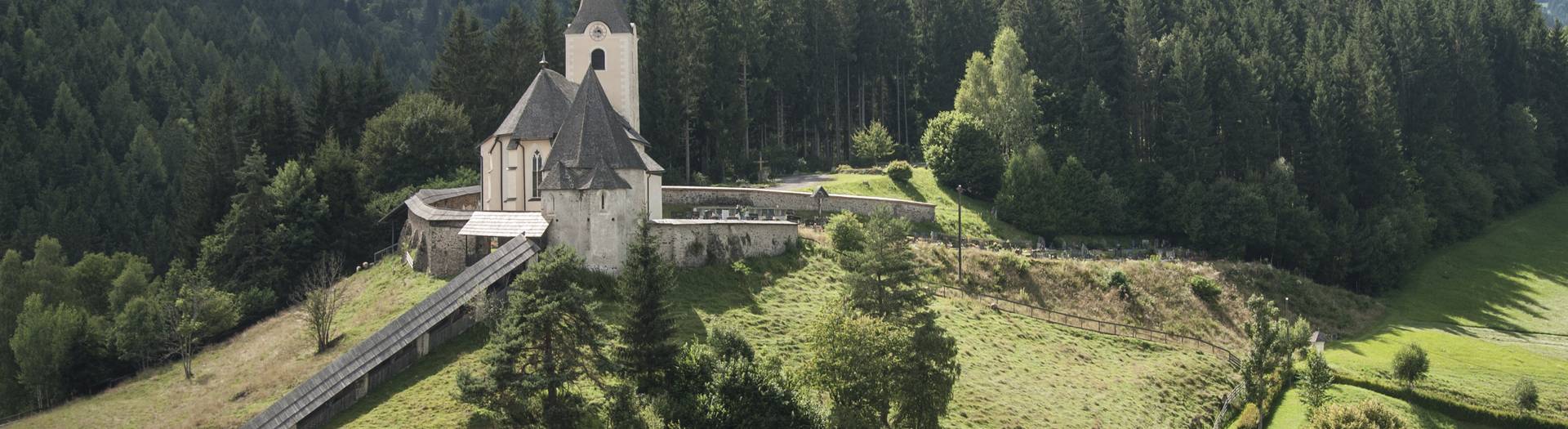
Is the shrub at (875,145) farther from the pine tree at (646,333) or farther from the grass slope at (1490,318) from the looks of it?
the pine tree at (646,333)

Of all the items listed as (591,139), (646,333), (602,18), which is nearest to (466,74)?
(602,18)

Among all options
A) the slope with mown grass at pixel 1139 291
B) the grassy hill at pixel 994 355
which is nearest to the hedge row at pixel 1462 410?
the slope with mown grass at pixel 1139 291

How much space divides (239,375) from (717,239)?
57.9 ft

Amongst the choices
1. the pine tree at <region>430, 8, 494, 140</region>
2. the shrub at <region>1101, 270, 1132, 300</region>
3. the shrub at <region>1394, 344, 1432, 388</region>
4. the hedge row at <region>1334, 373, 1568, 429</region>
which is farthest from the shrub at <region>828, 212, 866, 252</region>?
the pine tree at <region>430, 8, 494, 140</region>

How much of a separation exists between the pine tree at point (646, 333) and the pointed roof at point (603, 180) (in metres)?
7.79

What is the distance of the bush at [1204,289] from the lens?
61.0m

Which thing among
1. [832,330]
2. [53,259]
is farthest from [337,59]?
[832,330]

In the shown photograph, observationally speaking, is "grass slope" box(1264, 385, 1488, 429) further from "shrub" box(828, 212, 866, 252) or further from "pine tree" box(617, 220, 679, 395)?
"pine tree" box(617, 220, 679, 395)

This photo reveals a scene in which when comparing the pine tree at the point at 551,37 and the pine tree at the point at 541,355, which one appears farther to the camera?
the pine tree at the point at 551,37

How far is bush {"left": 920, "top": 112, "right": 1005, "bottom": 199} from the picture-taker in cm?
7306

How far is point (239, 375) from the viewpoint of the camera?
143ft

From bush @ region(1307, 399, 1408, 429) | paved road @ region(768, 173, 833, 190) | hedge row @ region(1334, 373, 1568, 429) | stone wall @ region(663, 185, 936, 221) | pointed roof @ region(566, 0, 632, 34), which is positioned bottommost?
hedge row @ region(1334, 373, 1568, 429)

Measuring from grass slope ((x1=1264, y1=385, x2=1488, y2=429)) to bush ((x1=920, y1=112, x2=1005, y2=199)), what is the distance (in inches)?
1000

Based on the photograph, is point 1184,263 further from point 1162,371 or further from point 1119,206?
point 1162,371
